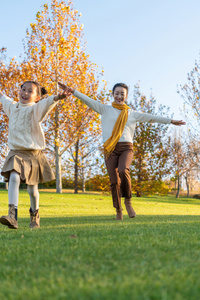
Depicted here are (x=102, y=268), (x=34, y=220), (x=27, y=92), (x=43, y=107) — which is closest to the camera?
(x=102, y=268)

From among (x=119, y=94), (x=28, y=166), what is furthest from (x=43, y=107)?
(x=119, y=94)

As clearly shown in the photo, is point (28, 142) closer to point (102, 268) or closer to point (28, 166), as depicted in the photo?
point (28, 166)

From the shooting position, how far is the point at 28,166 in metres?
5.04

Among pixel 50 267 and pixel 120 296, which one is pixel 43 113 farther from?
pixel 120 296

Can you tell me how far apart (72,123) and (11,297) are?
20.6m

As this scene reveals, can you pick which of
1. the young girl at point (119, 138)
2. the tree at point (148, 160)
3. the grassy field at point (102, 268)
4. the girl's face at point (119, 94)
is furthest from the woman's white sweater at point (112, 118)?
the tree at point (148, 160)

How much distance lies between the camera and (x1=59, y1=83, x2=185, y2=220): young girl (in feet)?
21.3

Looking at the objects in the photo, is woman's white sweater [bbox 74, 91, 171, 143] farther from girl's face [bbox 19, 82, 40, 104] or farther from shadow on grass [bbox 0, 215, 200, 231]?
shadow on grass [bbox 0, 215, 200, 231]

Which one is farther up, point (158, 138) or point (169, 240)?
point (158, 138)

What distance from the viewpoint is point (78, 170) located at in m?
31.8

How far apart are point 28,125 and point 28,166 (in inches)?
25.0

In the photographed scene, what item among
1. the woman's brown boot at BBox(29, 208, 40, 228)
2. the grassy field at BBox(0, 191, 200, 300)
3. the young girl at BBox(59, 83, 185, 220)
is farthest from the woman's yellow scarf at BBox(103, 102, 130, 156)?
the grassy field at BBox(0, 191, 200, 300)

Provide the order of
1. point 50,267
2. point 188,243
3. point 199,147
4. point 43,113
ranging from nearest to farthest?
1. point 50,267
2. point 188,243
3. point 43,113
4. point 199,147

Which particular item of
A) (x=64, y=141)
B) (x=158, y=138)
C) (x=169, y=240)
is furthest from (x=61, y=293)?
(x=158, y=138)
